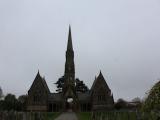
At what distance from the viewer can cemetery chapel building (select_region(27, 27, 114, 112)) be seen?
79.3m

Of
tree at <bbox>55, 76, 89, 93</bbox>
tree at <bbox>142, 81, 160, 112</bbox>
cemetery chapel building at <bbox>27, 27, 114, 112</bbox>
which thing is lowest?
tree at <bbox>142, 81, 160, 112</bbox>

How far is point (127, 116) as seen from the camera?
22.2 meters

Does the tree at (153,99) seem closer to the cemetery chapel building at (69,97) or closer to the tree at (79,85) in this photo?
the cemetery chapel building at (69,97)

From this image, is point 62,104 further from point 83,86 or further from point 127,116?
point 127,116

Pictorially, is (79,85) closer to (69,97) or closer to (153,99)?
(69,97)

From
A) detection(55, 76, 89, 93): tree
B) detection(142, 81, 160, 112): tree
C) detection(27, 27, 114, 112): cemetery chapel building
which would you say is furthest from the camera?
detection(55, 76, 89, 93): tree

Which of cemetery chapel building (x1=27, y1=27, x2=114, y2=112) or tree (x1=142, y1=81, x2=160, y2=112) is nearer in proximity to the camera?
tree (x1=142, y1=81, x2=160, y2=112)

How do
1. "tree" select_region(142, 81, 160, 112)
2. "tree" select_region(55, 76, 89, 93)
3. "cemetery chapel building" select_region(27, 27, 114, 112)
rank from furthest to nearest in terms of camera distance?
"tree" select_region(55, 76, 89, 93) → "cemetery chapel building" select_region(27, 27, 114, 112) → "tree" select_region(142, 81, 160, 112)

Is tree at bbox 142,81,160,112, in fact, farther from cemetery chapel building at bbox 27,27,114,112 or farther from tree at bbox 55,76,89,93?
tree at bbox 55,76,89,93

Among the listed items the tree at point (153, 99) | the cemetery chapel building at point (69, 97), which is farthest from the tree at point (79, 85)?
the tree at point (153, 99)

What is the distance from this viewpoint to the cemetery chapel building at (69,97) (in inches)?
3122

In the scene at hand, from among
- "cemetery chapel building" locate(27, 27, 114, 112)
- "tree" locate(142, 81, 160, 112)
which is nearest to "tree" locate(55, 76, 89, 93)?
"cemetery chapel building" locate(27, 27, 114, 112)

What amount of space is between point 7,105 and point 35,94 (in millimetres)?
16025

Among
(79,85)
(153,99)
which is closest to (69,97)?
(79,85)
